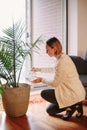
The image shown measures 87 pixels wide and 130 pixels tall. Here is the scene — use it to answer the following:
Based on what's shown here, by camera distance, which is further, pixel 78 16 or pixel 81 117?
pixel 78 16

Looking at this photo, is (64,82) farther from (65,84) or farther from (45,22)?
(45,22)

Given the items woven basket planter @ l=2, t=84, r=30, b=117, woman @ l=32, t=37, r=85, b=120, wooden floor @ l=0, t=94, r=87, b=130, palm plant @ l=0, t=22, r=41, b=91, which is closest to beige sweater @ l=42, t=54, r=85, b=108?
woman @ l=32, t=37, r=85, b=120

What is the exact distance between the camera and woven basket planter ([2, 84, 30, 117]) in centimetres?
275

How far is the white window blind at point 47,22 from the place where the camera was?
14.2ft

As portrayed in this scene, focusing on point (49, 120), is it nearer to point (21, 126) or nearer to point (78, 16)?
point (21, 126)

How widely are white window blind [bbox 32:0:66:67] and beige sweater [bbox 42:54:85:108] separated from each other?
182 centimetres

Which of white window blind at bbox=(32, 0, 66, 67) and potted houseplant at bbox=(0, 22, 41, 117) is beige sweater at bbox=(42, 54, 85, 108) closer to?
potted houseplant at bbox=(0, 22, 41, 117)

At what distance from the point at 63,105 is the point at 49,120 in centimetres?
28

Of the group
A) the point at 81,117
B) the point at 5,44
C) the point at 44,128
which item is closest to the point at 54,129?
the point at 44,128

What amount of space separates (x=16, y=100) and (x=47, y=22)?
224 cm

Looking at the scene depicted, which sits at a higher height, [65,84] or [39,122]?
[65,84]

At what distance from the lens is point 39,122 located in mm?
2631

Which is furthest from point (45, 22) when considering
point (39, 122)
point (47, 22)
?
point (39, 122)

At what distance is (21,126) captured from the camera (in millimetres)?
2498
